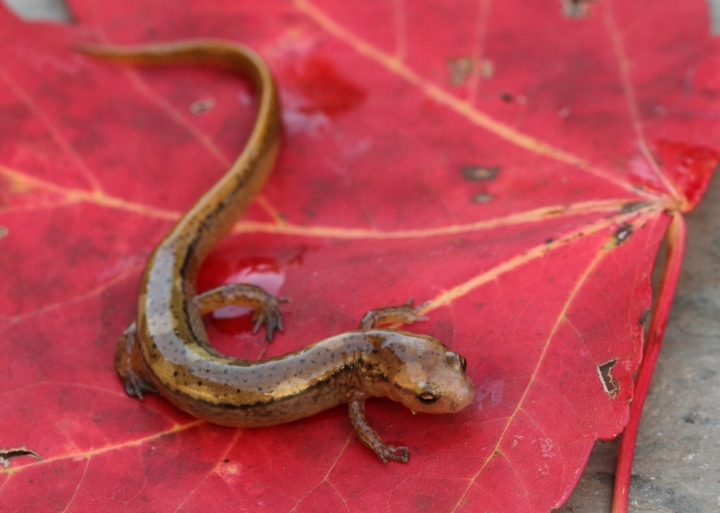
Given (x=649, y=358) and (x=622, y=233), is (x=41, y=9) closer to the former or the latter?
(x=622, y=233)

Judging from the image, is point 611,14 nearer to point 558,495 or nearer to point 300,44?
point 300,44

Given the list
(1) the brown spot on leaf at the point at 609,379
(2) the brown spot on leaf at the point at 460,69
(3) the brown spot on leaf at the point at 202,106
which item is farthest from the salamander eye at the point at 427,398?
(3) the brown spot on leaf at the point at 202,106

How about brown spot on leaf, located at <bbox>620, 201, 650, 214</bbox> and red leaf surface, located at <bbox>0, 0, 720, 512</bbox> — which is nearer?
red leaf surface, located at <bbox>0, 0, 720, 512</bbox>

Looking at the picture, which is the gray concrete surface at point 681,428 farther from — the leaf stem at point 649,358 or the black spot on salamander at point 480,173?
the black spot on salamander at point 480,173

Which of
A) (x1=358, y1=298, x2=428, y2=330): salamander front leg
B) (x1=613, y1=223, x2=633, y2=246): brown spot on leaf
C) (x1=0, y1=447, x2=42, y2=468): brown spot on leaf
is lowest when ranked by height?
(x1=0, y1=447, x2=42, y2=468): brown spot on leaf

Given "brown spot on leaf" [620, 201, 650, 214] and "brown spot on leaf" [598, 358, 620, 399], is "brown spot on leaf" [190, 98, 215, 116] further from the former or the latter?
"brown spot on leaf" [598, 358, 620, 399]

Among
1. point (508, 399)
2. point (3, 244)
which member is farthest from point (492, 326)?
point (3, 244)

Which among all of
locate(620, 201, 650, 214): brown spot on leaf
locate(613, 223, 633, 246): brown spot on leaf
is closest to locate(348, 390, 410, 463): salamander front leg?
locate(613, 223, 633, 246): brown spot on leaf
